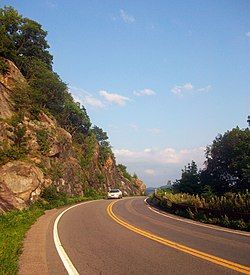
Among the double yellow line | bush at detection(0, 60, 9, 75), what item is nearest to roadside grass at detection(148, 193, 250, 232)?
the double yellow line

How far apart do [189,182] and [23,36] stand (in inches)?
1312

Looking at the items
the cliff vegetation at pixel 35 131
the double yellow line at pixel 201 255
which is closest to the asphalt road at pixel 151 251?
the double yellow line at pixel 201 255

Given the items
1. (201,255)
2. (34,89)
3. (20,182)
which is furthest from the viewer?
(34,89)

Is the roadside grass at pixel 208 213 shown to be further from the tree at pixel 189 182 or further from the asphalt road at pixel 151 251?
the tree at pixel 189 182

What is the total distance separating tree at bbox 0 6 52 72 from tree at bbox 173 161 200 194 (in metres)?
27.7

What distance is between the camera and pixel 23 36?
5203cm

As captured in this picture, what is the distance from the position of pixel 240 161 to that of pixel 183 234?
1261 inches

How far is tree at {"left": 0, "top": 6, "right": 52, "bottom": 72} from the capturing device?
49344mm

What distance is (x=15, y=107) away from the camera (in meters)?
36.8

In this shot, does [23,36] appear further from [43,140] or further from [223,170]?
[223,170]

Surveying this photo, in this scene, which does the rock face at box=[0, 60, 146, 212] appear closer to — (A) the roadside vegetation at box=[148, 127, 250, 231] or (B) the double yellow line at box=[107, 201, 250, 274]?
(A) the roadside vegetation at box=[148, 127, 250, 231]

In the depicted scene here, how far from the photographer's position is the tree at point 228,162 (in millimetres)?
42719

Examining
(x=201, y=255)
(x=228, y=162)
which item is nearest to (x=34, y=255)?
(x=201, y=255)

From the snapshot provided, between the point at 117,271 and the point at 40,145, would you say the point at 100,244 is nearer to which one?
the point at 117,271
